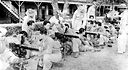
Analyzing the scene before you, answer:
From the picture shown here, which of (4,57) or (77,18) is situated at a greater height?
(77,18)

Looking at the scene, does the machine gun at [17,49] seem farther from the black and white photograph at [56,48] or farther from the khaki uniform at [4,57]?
the khaki uniform at [4,57]

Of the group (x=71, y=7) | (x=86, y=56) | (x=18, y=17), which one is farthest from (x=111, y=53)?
(x=71, y=7)

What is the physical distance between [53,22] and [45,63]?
9.10 ft

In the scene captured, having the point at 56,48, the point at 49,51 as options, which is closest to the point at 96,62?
the point at 56,48

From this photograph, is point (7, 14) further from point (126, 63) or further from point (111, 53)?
point (126, 63)

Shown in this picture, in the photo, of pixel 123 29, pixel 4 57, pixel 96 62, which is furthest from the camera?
pixel 123 29

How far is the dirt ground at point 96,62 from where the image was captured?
571cm

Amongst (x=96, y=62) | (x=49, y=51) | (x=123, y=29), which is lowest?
(x=96, y=62)

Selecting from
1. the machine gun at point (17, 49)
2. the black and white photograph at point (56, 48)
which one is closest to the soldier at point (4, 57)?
the black and white photograph at point (56, 48)

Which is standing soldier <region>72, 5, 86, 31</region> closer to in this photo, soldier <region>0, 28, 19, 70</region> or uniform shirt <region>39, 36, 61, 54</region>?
uniform shirt <region>39, 36, 61, 54</region>

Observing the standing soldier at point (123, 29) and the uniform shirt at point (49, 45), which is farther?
the standing soldier at point (123, 29)

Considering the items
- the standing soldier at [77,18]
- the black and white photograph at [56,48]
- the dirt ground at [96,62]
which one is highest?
the standing soldier at [77,18]

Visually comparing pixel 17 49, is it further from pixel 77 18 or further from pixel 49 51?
pixel 77 18

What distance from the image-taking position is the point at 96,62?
6246 mm
